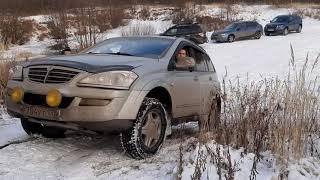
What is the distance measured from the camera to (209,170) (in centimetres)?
506

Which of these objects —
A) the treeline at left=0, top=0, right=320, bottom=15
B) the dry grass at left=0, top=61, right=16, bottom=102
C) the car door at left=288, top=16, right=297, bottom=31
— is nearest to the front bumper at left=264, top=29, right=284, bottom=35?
the car door at left=288, top=16, right=297, bottom=31

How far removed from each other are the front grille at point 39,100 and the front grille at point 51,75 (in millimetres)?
184

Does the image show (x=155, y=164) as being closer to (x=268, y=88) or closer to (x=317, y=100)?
(x=268, y=88)

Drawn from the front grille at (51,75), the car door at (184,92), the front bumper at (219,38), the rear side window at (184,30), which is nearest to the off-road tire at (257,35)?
the front bumper at (219,38)

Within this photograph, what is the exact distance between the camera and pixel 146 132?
6207mm

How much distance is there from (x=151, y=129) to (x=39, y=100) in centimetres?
135

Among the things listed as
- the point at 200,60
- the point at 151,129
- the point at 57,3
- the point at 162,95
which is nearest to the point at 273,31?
the point at 57,3

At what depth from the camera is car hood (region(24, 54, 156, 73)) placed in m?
5.92

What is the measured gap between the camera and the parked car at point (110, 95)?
5.75 m

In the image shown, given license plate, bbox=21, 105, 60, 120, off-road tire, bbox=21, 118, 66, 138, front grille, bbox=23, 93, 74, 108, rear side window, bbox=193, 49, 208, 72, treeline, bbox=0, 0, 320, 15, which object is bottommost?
off-road tire, bbox=21, 118, 66, 138

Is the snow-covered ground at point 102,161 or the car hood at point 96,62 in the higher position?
the car hood at point 96,62

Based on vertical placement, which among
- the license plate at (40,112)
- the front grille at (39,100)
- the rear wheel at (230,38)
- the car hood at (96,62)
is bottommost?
the rear wheel at (230,38)

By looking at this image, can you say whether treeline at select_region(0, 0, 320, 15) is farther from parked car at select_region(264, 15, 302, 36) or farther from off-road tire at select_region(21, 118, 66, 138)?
off-road tire at select_region(21, 118, 66, 138)

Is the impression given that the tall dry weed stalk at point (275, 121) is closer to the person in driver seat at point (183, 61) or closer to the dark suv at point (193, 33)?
the person in driver seat at point (183, 61)
